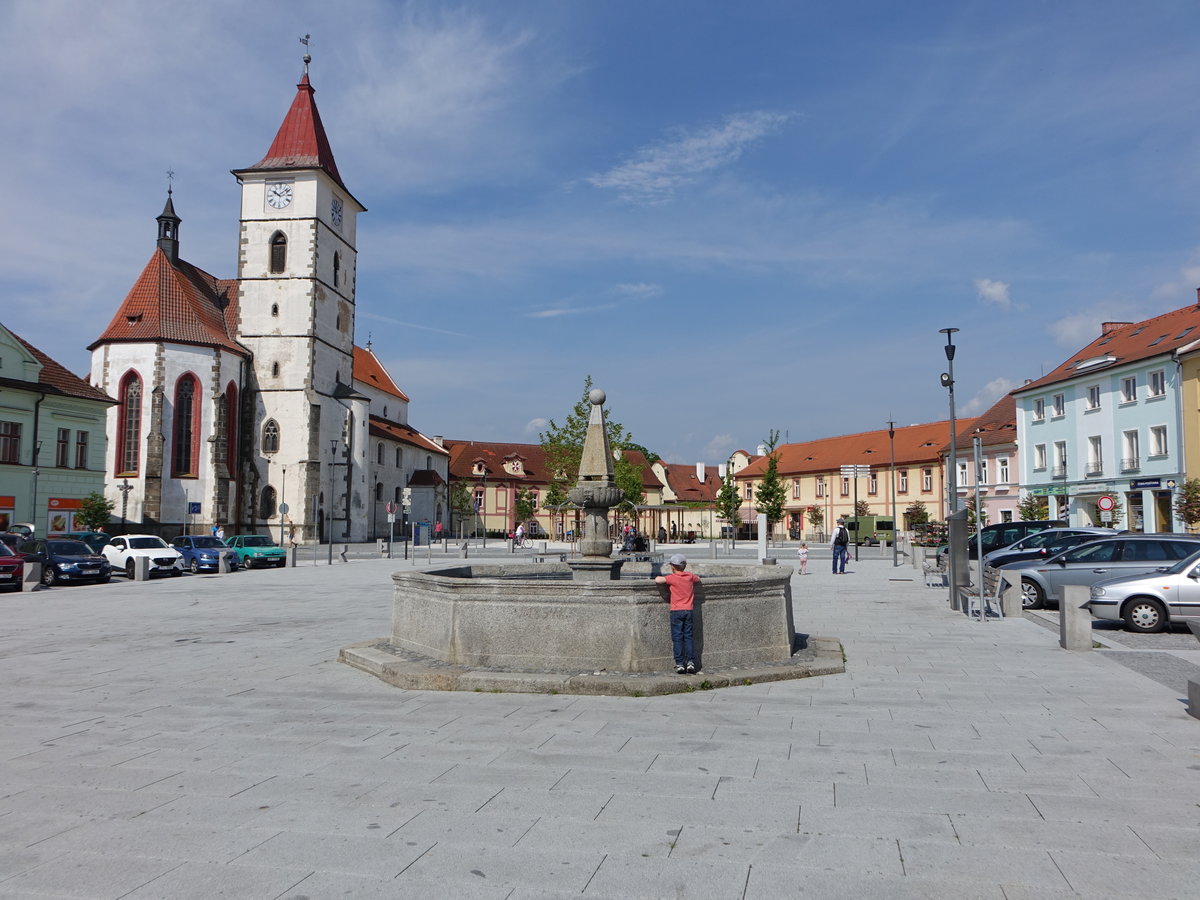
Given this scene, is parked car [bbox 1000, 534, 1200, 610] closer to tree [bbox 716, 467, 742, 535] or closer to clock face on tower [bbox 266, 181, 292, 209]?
clock face on tower [bbox 266, 181, 292, 209]

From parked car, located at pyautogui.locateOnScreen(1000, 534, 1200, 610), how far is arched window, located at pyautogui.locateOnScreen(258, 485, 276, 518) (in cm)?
4716

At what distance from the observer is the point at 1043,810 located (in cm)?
540

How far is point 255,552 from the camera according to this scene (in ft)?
116

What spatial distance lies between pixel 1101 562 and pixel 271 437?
49.7 metres

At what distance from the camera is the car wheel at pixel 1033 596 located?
60.2 feet

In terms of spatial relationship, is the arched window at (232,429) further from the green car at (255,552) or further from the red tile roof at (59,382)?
the green car at (255,552)

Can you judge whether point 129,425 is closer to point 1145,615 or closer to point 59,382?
point 59,382

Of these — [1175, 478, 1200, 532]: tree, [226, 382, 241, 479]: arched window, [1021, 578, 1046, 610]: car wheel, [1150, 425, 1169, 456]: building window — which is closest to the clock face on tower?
[226, 382, 241, 479]: arched window

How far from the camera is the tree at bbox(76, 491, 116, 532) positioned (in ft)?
138

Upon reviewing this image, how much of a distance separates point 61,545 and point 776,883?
29.4 meters

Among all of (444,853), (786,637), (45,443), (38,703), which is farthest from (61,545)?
(444,853)

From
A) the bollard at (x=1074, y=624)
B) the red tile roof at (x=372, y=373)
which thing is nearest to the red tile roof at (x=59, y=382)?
the red tile roof at (x=372, y=373)

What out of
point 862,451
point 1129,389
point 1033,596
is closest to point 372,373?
point 862,451

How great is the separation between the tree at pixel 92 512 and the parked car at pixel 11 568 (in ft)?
56.6
